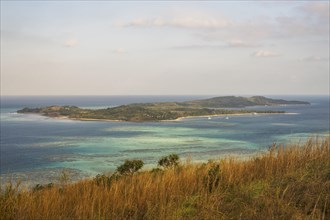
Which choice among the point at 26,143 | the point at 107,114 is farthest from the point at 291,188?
the point at 107,114

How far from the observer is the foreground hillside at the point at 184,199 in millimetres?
4734

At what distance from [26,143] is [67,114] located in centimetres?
5882

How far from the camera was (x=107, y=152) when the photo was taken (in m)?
49.0

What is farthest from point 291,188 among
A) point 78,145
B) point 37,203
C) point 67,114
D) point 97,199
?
point 67,114

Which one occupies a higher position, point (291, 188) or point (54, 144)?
point (291, 188)

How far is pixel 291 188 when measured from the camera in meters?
6.04

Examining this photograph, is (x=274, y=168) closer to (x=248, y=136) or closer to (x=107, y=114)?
(x=248, y=136)

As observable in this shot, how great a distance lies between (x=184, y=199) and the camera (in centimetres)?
587

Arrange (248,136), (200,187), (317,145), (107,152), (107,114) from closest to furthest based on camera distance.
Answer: (200,187), (317,145), (107,152), (248,136), (107,114)

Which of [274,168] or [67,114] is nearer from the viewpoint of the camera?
[274,168]

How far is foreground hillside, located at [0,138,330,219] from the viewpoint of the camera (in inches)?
186

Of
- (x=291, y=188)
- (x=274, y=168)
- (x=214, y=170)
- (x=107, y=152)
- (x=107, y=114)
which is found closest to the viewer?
(x=291, y=188)

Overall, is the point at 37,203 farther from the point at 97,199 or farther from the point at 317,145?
the point at 317,145

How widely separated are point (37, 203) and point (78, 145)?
173 ft
